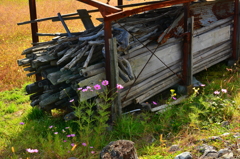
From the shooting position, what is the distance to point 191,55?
6547mm

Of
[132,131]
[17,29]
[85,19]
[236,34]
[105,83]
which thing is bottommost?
[132,131]

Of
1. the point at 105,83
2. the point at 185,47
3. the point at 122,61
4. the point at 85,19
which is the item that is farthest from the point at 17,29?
the point at 105,83

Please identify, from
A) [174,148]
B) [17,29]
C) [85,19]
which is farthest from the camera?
[17,29]

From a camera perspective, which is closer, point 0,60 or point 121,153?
point 121,153

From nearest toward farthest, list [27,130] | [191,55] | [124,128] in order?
[124,128] → [27,130] → [191,55]

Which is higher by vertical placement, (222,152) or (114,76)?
(114,76)

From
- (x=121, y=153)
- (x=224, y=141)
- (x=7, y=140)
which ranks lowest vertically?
(x=7, y=140)

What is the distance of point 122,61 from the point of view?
17.3 feet

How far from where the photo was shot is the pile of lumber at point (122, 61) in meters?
5.21

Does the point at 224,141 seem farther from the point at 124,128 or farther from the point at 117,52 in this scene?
the point at 117,52

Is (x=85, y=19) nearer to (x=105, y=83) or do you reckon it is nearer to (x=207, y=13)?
(x=105, y=83)

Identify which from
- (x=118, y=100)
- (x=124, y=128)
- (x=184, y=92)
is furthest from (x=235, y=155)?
(x=184, y=92)

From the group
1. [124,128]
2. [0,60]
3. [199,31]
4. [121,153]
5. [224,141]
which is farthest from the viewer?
[0,60]

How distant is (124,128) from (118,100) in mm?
521
